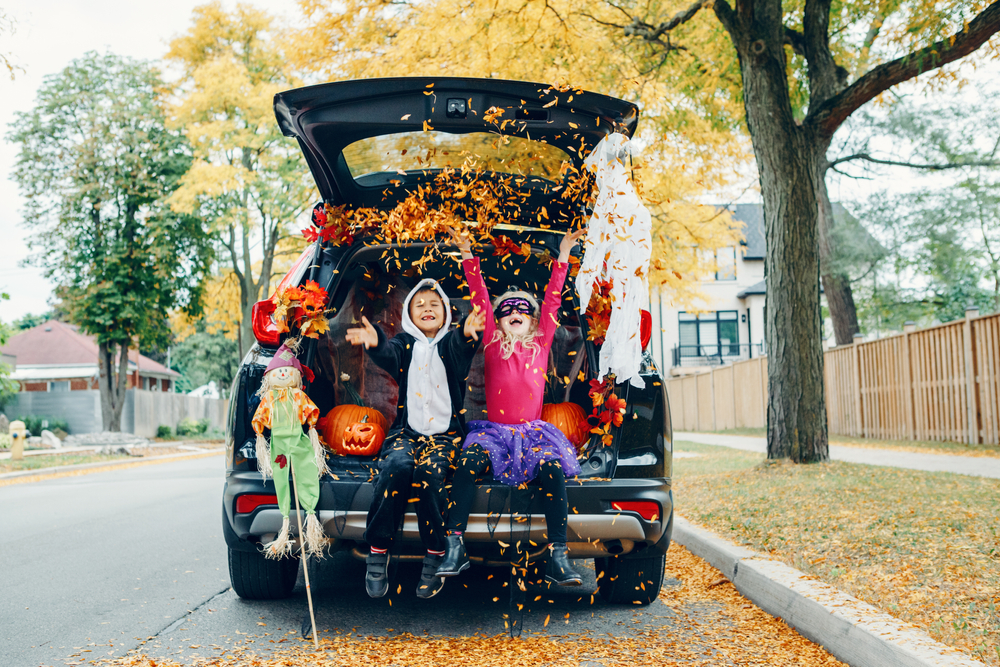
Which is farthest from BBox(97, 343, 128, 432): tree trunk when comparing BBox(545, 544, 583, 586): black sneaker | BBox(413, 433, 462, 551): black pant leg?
BBox(545, 544, 583, 586): black sneaker

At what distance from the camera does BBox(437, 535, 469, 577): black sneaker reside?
3.55 meters

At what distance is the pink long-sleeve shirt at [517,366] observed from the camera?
4207 mm

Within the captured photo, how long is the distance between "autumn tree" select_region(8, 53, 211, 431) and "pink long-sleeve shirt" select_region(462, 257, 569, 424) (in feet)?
61.2

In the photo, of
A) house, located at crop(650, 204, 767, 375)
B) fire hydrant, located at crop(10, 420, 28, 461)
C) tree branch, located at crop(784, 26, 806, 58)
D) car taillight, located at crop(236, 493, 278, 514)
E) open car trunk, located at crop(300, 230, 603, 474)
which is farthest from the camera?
house, located at crop(650, 204, 767, 375)

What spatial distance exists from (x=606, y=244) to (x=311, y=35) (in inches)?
340

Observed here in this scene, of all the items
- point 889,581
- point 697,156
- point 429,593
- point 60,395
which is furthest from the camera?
point 60,395

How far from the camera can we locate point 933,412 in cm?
1323

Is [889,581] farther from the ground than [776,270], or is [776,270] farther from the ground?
[776,270]

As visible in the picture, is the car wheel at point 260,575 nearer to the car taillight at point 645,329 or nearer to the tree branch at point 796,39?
the car taillight at point 645,329

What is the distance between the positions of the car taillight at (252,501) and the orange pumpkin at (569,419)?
1.43 m

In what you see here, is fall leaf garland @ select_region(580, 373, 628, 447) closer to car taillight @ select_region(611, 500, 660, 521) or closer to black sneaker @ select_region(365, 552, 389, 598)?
car taillight @ select_region(611, 500, 660, 521)

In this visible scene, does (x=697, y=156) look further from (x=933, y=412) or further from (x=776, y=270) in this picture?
(x=933, y=412)

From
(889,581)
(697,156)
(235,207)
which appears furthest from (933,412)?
(235,207)

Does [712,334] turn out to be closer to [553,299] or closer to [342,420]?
[553,299]
